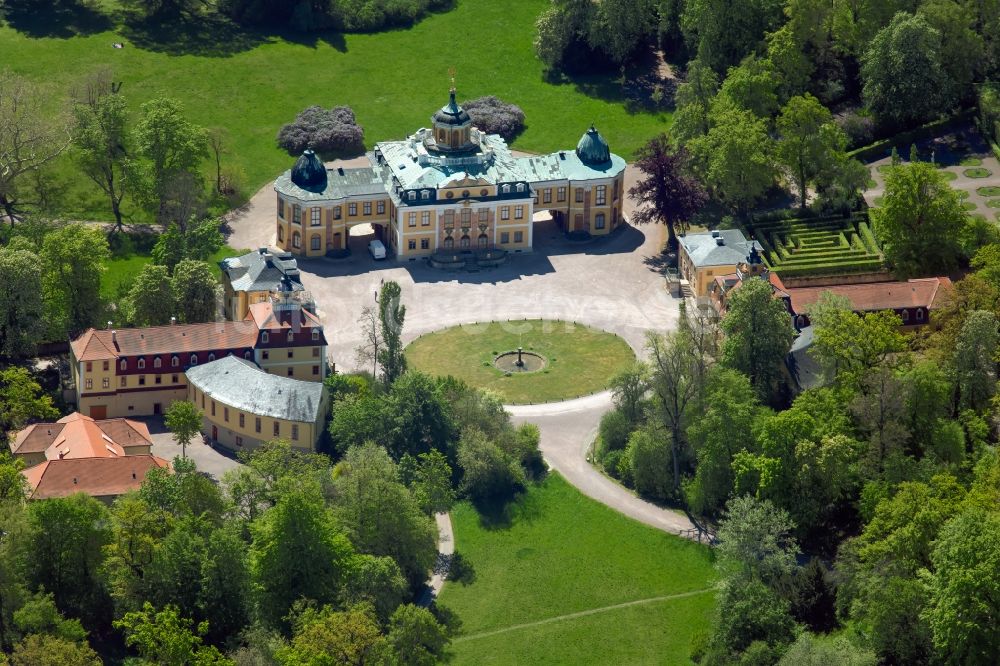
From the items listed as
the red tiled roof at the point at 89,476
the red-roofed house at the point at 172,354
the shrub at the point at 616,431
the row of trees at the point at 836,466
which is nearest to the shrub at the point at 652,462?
the row of trees at the point at 836,466

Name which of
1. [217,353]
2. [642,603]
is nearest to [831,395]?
[642,603]

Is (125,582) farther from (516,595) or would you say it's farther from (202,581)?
(516,595)

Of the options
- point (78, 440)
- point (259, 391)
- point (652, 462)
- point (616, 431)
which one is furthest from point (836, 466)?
point (78, 440)

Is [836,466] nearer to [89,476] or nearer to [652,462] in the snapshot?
[652,462]

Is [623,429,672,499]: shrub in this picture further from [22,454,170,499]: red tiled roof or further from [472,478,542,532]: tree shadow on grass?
[22,454,170,499]: red tiled roof

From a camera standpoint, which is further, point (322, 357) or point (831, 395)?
point (322, 357)

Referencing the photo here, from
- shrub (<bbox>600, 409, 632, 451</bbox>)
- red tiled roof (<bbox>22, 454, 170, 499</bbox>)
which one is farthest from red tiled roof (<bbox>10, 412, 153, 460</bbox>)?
shrub (<bbox>600, 409, 632, 451</bbox>)

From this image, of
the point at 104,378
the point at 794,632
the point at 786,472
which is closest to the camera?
the point at 794,632
